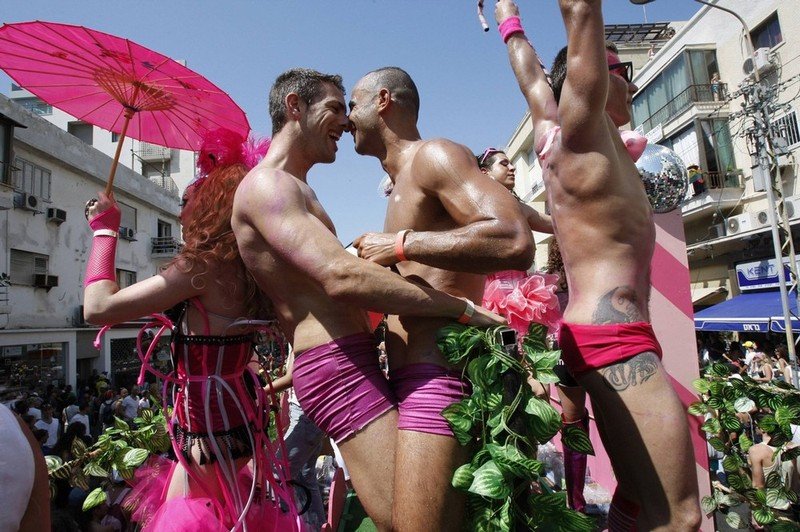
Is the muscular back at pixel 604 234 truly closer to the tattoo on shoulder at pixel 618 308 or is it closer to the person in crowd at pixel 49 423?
the tattoo on shoulder at pixel 618 308

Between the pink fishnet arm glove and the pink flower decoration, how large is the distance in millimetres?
2042

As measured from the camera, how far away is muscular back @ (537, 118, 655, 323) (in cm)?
185

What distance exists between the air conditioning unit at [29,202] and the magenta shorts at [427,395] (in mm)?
19382

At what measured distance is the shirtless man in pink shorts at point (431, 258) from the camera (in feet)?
5.46

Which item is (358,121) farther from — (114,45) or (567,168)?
(114,45)

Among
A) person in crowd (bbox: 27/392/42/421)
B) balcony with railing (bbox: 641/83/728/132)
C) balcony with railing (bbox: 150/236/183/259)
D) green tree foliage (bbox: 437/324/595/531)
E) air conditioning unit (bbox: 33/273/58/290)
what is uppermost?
balcony with railing (bbox: 641/83/728/132)

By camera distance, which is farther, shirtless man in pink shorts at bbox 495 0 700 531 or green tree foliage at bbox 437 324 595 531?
shirtless man in pink shorts at bbox 495 0 700 531

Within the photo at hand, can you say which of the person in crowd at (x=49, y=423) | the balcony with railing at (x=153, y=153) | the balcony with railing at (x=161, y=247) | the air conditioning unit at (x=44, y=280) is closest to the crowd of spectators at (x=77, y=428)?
the person in crowd at (x=49, y=423)

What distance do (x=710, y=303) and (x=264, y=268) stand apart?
21949 mm

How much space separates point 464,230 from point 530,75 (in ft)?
3.71

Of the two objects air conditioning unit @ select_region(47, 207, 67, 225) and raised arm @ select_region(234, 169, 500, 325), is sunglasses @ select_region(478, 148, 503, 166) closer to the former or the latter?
raised arm @ select_region(234, 169, 500, 325)

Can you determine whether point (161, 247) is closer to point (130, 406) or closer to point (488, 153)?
point (130, 406)

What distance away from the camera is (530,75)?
253 centimetres

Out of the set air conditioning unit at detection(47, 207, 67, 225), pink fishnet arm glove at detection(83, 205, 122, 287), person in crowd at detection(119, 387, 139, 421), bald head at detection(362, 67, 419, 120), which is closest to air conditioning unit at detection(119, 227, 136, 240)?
air conditioning unit at detection(47, 207, 67, 225)
